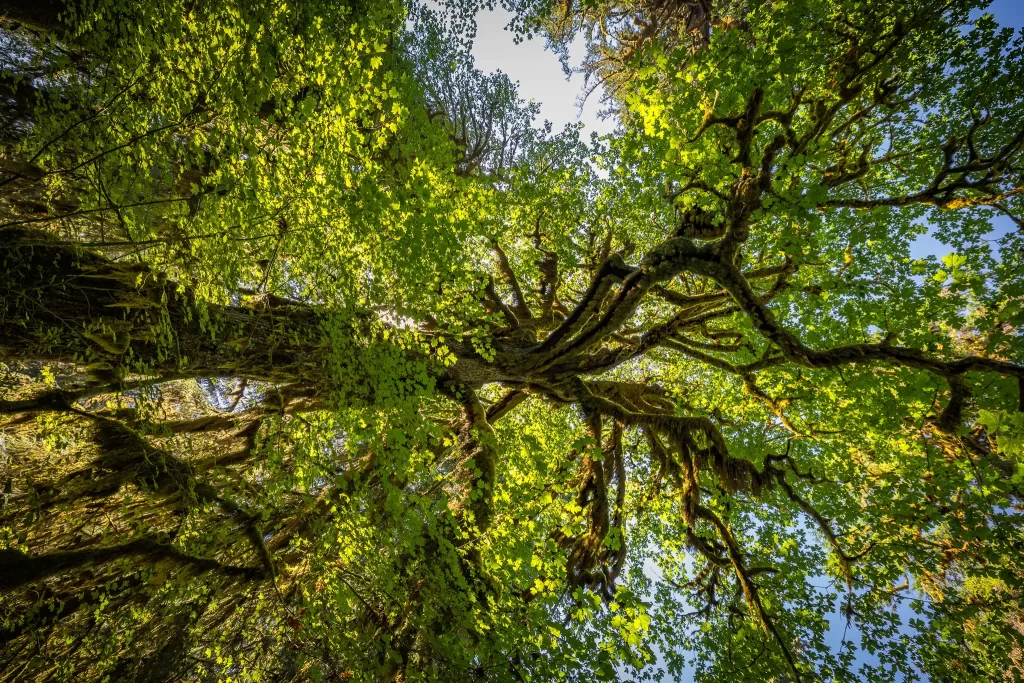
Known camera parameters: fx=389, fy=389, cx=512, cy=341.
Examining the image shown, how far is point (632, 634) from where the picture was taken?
469 cm

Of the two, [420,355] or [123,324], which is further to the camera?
[420,355]

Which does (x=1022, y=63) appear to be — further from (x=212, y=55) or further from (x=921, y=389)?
(x=212, y=55)

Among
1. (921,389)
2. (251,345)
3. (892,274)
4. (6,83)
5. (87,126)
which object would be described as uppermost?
(892,274)

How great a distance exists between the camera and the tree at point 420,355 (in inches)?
210

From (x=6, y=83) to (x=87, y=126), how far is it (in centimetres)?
393

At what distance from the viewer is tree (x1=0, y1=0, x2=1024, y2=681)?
210 inches

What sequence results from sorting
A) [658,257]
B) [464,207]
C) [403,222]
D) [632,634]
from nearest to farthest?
[632,634] < [658,257] < [403,222] < [464,207]

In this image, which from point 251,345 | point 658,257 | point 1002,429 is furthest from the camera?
point 251,345

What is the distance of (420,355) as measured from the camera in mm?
7902

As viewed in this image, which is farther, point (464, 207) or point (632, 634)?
point (464, 207)

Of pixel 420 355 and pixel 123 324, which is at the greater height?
pixel 420 355

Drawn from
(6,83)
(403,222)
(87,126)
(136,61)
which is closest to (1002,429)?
(403,222)

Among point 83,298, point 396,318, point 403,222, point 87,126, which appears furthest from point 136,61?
point 396,318

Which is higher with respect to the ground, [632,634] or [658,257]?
[658,257]
